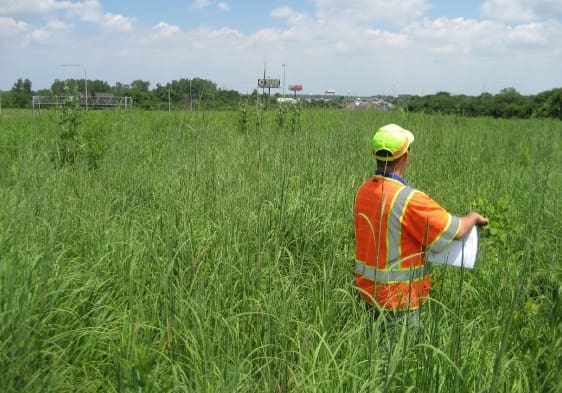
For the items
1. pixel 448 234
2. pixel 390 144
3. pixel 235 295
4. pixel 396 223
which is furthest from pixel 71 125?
pixel 448 234

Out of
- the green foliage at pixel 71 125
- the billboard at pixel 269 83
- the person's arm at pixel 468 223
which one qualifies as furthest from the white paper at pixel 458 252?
the green foliage at pixel 71 125

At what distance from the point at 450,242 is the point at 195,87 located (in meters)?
2.00

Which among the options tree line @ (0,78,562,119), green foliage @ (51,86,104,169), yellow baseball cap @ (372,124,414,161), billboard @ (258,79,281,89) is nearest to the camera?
yellow baseball cap @ (372,124,414,161)

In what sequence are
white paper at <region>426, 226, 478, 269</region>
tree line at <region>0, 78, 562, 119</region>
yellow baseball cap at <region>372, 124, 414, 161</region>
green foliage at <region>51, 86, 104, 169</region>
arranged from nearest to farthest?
1. white paper at <region>426, 226, 478, 269</region>
2. yellow baseball cap at <region>372, 124, 414, 161</region>
3. tree line at <region>0, 78, 562, 119</region>
4. green foliage at <region>51, 86, 104, 169</region>

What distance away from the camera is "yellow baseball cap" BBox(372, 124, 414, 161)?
234cm

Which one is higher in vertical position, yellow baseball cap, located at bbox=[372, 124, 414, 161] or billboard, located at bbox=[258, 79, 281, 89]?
billboard, located at bbox=[258, 79, 281, 89]

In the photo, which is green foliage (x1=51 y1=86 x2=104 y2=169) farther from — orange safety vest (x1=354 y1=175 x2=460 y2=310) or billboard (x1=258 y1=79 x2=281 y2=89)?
orange safety vest (x1=354 y1=175 x2=460 y2=310)

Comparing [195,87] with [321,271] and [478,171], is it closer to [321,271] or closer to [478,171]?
[321,271]

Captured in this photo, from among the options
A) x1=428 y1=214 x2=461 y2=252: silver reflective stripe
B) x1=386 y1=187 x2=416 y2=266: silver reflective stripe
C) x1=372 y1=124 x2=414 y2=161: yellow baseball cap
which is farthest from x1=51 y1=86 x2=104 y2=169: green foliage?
x1=428 y1=214 x2=461 y2=252: silver reflective stripe

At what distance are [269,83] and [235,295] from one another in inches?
57.5

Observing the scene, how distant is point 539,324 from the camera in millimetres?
2107

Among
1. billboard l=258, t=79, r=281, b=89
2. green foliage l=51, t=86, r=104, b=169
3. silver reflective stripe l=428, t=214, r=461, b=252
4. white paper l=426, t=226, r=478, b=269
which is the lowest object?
white paper l=426, t=226, r=478, b=269

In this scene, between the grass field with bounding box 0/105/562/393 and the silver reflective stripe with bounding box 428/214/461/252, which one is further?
the silver reflective stripe with bounding box 428/214/461/252

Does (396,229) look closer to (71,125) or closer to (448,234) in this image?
(448,234)
